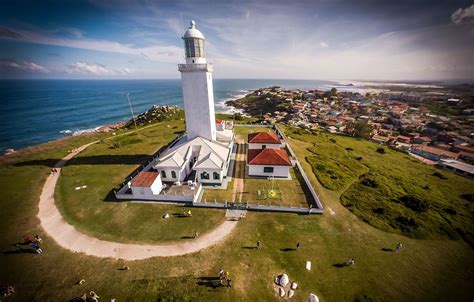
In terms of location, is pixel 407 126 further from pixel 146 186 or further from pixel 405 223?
pixel 146 186

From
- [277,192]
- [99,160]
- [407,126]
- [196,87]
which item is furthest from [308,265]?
[407,126]

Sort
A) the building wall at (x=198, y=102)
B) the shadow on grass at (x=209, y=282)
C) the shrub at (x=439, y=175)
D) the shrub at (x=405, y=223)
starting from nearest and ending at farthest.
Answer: the shadow on grass at (x=209, y=282) → the shrub at (x=405, y=223) → the building wall at (x=198, y=102) → the shrub at (x=439, y=175)

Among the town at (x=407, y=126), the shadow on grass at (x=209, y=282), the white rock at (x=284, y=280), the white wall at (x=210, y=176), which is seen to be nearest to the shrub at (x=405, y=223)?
the white rock at (x=284, y=280)

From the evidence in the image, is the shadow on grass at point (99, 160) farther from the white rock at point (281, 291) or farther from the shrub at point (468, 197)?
the shrub at point (468, 197)

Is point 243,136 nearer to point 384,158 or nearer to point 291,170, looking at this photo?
point 291,170

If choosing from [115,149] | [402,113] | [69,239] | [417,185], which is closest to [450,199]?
[417,185]
